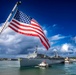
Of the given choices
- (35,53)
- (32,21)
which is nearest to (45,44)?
(32,21)

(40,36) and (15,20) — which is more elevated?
(15,20)

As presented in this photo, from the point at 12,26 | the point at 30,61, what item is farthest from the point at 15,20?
the point at 30,61

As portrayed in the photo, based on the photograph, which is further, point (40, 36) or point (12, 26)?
point (40, 36)

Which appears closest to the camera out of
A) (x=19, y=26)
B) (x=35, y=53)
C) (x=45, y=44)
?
(x=19, y=26)

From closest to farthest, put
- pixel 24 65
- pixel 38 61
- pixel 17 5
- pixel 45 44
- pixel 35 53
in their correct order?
1. pixel 17 5
2. pixel 45 44
3. pixel 24 65
4. pixel 38 61
5. pixel 35 53

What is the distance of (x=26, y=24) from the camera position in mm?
20625

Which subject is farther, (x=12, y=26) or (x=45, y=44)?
(x=45, y=44)

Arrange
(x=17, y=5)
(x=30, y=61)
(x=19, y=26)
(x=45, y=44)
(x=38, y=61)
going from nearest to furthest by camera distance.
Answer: (x=17, y=5) < (x=19, y=26) < (x=45, y=44) < (x=30, y=61) < (x=38, y=61)

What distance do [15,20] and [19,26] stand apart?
3.03ft

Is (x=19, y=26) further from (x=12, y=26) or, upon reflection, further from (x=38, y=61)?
(x=38, y=61)

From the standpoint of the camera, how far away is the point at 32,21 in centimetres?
2116

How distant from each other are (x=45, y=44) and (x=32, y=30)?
218cm

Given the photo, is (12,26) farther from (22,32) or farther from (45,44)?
(45,44)

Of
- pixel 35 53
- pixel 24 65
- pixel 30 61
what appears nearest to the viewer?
Result: pixel 24 65
